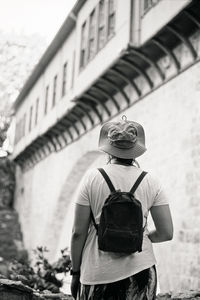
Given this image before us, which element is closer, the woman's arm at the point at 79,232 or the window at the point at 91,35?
the woman's arm at the point at 79,232

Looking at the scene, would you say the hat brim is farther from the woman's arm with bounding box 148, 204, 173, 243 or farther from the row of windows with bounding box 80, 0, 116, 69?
the row of windows with bounding box 80, 0, 116, 69

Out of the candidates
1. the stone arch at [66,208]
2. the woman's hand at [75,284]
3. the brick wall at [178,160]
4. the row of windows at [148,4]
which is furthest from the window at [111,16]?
the woman's hand at [75,284]

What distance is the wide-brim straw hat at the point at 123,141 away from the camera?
2707mm

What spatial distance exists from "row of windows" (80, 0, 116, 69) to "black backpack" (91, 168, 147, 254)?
9.10m

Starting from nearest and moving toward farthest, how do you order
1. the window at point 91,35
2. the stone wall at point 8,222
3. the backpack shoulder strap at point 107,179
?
1. the backpack shoulder strap at point 107,179
2. the window at point 91,35
3. the stone wall at point 8,222

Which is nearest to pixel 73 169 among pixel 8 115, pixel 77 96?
pixel 77 96

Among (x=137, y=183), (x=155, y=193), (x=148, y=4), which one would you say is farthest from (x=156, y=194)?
(x=148, y=4)

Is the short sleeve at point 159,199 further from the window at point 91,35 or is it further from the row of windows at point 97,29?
the window at point 91,35

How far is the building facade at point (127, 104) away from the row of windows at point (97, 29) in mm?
32

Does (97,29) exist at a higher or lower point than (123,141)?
higher

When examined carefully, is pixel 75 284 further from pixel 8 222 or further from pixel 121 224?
pixel 8 222

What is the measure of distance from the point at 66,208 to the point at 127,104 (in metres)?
7.53

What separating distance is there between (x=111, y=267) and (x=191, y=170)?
17.0 feet

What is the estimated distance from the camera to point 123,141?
2721 millimetres
